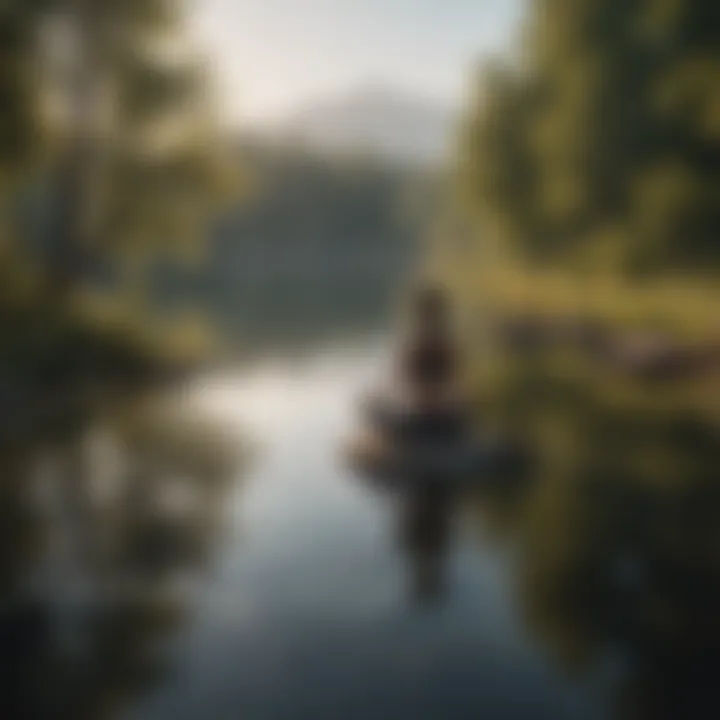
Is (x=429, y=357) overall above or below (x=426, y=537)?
above

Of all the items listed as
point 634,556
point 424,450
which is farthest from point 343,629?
point 424,450

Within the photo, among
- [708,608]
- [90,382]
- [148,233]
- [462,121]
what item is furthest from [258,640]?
[462,121]

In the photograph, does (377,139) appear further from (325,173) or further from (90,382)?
(90,382)

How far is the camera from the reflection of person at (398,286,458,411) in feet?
32.1

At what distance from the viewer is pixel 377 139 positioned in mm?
57625

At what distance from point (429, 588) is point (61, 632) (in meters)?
2.40

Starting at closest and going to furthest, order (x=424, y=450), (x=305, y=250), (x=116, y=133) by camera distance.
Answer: (x=424, y=450), (x=116, y=133), (x=305, y=250)

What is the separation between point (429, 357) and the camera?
984 cm

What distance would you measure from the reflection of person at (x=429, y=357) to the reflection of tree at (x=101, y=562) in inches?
82.4

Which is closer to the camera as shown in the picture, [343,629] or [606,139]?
[343,629]

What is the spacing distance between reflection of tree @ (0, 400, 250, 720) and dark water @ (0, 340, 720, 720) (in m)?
0.02

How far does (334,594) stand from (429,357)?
154 inches

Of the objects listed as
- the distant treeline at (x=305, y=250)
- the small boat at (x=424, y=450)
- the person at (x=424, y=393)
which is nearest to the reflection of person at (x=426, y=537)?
the small boat at (x=424, y=450)

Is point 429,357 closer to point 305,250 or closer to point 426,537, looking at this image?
point 426,537
